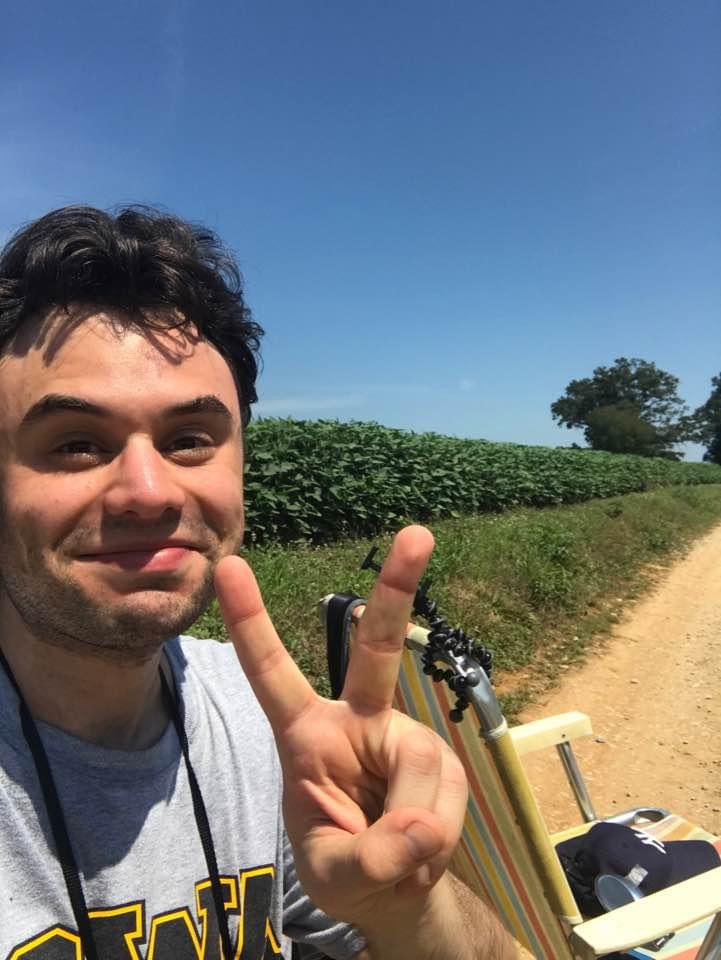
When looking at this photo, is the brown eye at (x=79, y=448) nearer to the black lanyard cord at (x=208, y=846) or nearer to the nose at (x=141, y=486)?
the nose at (x=141, y=486)

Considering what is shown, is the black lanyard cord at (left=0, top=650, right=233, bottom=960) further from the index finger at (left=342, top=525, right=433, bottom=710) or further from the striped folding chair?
the striped folding chair

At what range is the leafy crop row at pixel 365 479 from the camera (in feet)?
28.9

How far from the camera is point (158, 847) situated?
3.71ft

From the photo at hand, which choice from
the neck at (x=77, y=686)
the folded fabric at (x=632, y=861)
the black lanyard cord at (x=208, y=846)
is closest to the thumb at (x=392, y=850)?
the black lanyard cord at (x=208, y=846)

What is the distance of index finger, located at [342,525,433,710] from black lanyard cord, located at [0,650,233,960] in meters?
0.44

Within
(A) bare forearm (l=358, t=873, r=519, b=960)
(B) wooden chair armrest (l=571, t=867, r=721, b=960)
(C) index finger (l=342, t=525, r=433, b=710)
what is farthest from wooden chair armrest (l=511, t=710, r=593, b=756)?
(C) index finger (l=342, t=525, r=433, b=710)

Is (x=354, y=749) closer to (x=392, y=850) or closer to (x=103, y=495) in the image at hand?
(x=392, y=850)

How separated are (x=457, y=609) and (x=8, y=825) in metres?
4.49

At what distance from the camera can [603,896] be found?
2.08m

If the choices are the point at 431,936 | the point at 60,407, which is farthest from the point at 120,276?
the point at 431,936

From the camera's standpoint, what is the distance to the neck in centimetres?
113

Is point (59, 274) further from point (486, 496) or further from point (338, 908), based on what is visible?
point (486, 496)

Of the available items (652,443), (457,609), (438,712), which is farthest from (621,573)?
(652,443)

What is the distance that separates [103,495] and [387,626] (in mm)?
558
